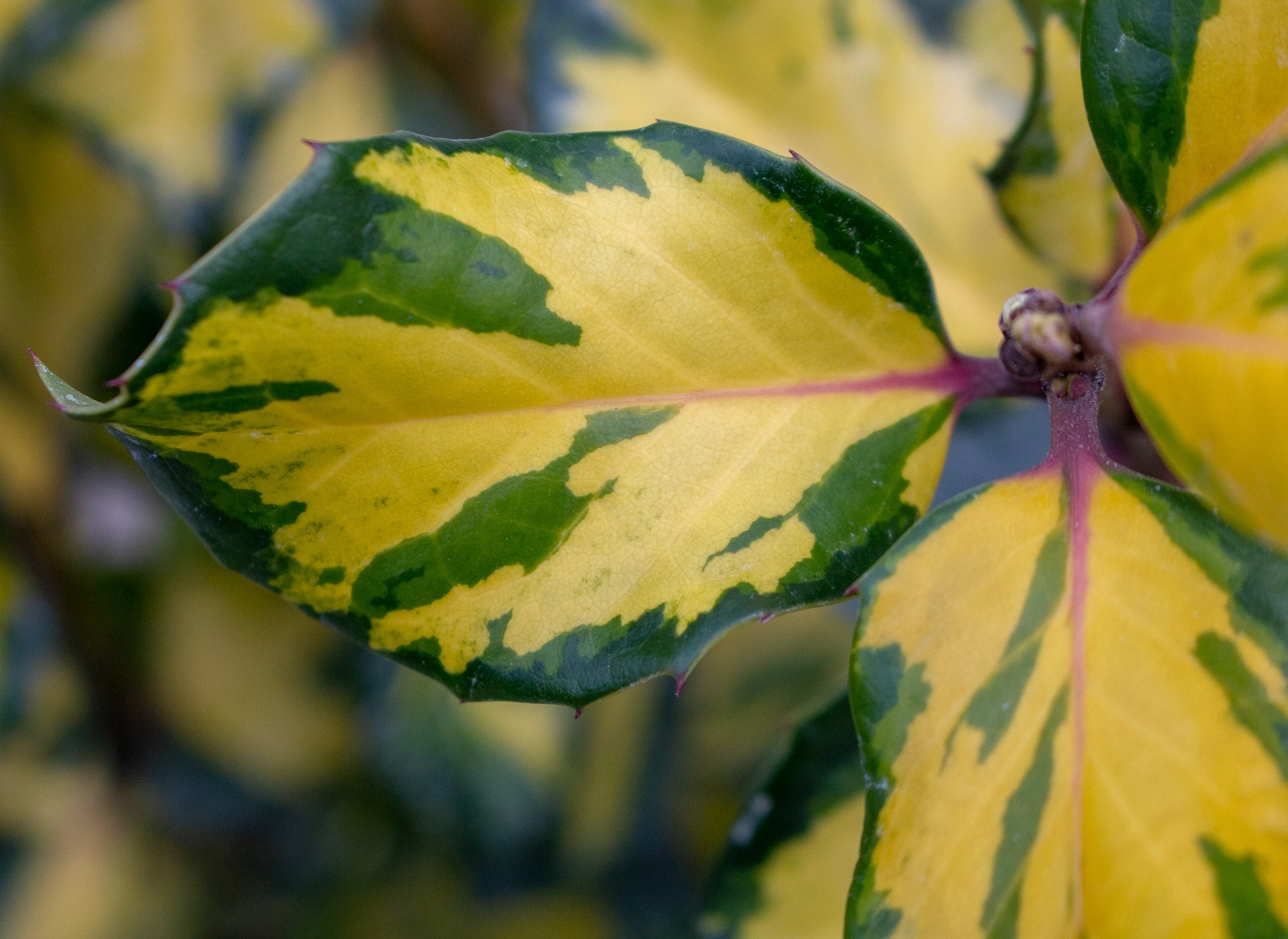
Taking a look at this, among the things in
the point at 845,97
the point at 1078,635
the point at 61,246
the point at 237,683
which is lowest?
the point at 237,683

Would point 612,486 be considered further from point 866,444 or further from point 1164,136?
point 1164,136

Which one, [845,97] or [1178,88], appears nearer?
[1178,88]

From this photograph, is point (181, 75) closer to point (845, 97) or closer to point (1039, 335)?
point (845, 97)

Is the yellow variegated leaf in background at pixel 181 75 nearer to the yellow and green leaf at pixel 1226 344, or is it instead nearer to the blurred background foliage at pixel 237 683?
the blurred background foliage at pixel 237 683

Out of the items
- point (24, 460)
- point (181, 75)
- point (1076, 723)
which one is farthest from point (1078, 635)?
point (24, 460)

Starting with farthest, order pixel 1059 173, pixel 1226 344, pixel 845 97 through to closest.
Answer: pixel 845 97 → pixel 1059 173 → pixel 1226 344

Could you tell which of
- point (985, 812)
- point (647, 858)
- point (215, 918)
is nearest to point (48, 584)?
point (215, 918)

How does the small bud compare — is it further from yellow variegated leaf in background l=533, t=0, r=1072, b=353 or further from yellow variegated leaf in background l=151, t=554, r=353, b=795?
yellow variegated leaf in background l=151, t=554, r=353, b=795
